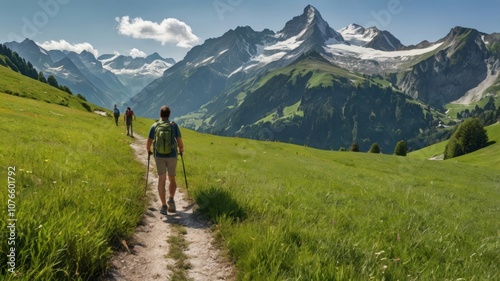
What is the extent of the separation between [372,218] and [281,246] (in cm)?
460

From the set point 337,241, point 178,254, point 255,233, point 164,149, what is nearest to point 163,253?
point 178,254

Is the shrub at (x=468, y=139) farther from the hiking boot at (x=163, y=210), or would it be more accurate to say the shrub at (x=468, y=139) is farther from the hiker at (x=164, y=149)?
the hiking boot at (x=163, y=210)

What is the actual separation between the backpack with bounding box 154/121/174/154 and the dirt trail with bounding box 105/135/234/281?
Answer: 207cm

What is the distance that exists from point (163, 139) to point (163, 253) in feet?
15.3

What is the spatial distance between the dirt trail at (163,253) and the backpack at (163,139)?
6.79ft

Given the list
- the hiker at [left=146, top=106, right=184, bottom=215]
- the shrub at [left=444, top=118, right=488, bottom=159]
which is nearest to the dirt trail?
the hiker at [left=146, top=106, right=184, bottom=215]

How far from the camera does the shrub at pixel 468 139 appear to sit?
138750mm

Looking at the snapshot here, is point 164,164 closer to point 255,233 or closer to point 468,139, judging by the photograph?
point 255,233

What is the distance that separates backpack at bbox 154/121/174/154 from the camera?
10969 millimetres

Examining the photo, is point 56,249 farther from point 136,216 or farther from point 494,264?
point 494,264

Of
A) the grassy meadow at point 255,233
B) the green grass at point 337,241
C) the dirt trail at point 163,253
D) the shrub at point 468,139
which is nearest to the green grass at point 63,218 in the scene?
the grassy meadow at point 255,233

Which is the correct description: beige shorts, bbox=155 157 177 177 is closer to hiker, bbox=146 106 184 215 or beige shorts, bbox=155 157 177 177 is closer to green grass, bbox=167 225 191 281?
hiker, bbox=146 106 184 215

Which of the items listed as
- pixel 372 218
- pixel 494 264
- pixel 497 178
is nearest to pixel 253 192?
pixel 372 218

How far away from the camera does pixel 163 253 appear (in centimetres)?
729
